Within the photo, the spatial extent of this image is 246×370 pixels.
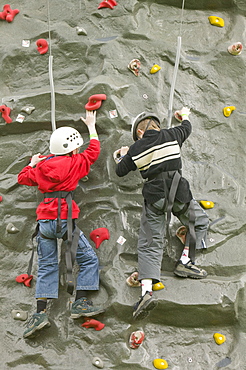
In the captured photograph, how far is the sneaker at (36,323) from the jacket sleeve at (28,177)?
4.14 feet

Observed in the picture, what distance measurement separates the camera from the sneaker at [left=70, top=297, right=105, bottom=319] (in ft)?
14.1

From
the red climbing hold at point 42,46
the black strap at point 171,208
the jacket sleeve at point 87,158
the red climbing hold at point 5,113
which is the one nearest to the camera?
the black strap at point 171,208

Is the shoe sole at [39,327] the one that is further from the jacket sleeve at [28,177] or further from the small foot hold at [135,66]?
the small foot hold at [135,66]

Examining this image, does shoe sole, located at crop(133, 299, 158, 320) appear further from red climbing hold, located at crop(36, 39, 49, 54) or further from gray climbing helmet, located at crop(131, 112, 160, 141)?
red climbing hold, located at crop(36, 39, 49, 54)

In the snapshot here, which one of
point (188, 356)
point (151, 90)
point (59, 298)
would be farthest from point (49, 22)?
point (188, 356)

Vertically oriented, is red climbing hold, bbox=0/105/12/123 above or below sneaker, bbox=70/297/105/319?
above

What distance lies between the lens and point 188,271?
14.8 feet

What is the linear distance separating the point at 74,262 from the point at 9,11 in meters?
3.03

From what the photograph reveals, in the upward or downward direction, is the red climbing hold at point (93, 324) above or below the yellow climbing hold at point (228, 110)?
below

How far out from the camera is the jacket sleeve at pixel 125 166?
4371 mm

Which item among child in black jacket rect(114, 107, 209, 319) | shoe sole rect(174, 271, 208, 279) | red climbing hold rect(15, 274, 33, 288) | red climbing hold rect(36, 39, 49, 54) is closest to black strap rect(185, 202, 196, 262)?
child in black jacket rect(114, 107, 209, 319)

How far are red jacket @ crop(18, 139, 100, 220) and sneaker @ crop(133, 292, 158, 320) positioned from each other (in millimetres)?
1021

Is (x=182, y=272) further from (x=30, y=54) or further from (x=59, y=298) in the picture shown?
(x=30, y=54)

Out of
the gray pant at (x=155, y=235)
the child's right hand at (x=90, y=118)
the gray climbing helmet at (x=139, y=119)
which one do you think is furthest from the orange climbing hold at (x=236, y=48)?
the gray pant at (x=155, y=235)
